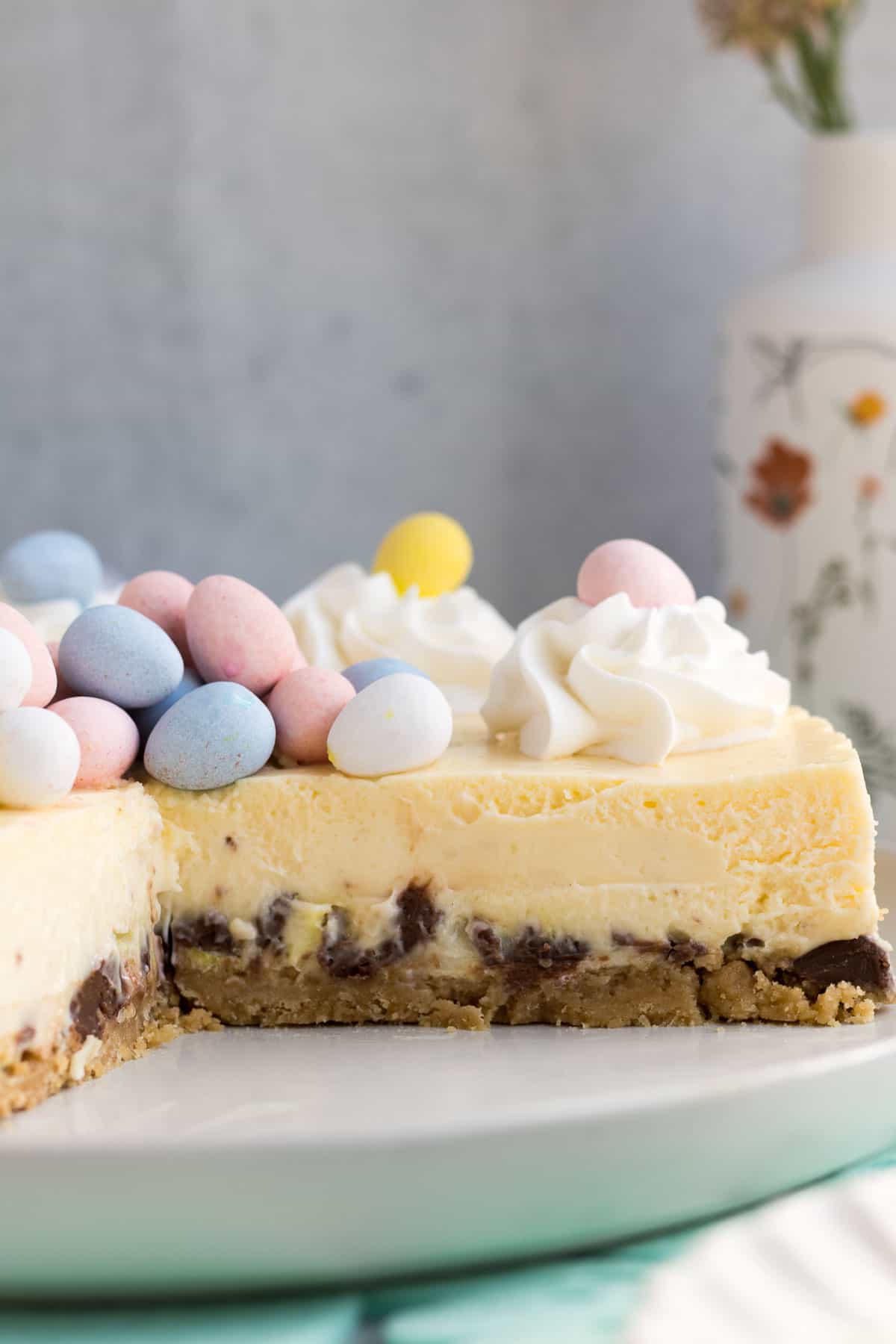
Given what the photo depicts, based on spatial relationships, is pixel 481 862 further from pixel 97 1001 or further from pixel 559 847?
pixel 97 1001

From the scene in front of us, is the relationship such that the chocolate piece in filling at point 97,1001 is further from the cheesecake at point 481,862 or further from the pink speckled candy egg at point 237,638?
the pink speckled candy egg at point 237,638

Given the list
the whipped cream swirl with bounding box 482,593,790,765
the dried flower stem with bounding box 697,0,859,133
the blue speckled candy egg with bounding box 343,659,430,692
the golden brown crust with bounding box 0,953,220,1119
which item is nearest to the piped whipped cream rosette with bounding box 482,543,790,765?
the whipped cream swirl with bounding box 482,593,790,765

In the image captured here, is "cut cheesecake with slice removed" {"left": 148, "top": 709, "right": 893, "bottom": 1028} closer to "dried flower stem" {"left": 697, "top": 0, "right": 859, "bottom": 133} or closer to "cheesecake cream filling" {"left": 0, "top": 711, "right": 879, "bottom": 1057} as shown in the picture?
"cheesecake cream filling" {"left": 0, "top": 711, "right": 879, "bottom": 1057}

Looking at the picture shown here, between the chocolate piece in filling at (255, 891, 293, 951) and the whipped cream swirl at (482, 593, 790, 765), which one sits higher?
the whipped cream swirl at (482, 593, 790, 765)

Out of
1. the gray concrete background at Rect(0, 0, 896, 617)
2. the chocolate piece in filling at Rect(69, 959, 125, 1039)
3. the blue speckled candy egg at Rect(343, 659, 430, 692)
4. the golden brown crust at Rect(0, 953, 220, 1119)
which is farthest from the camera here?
the gray concrete background at Rect(0, 0, 896, 617)

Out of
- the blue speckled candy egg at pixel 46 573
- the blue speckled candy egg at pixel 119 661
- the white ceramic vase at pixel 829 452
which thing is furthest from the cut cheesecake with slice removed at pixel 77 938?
the white ceramic vase at pixel 829 452

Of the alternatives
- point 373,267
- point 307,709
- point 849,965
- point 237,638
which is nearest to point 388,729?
point 307,709
